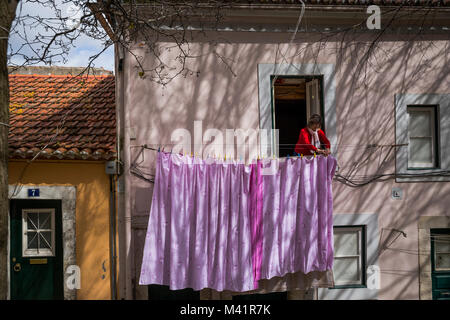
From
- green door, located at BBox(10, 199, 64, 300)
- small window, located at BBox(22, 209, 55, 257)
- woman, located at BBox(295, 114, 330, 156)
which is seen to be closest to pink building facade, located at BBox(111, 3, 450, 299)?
woman, located at BBox(295, 114, 330, 156)

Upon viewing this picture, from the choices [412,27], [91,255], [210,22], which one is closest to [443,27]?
[412,27]

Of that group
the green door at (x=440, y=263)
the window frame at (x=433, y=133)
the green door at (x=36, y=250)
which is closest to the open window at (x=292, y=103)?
the window frame at (x=433, y=133)

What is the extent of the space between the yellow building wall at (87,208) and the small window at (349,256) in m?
3.97

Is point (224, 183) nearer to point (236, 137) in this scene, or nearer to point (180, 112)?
point (236, 137)

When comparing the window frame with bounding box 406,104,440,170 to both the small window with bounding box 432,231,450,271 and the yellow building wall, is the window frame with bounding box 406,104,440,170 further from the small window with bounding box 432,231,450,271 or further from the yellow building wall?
the yellow building wall

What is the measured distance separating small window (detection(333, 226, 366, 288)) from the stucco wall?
333 millimetres

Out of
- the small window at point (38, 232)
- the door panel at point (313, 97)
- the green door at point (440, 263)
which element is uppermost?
the door panel at point (313, 97)

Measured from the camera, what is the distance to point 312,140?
7160mm

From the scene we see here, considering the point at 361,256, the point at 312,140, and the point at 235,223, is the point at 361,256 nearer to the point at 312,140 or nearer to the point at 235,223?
the point at 312,140

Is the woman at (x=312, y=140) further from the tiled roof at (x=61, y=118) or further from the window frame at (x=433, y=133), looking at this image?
the tiled roof at (x=61, y=118)

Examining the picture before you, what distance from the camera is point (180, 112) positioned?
727 cm

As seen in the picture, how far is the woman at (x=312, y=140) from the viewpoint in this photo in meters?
6.98

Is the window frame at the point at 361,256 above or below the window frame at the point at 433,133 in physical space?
below

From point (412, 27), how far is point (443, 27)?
23.3 inches
